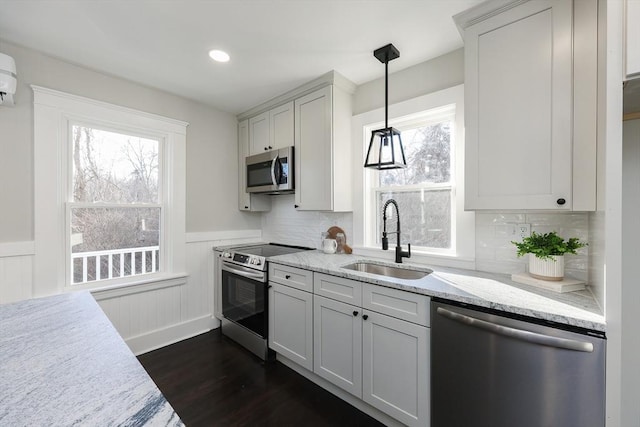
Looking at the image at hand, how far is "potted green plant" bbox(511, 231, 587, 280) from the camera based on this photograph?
1480 millimetres

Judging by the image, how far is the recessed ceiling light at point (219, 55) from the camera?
6.86 feet

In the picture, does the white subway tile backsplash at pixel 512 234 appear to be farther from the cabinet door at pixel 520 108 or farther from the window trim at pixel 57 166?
the window trim at pixel 57 166

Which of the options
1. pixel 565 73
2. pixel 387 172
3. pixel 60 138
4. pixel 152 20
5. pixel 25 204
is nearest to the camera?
pixel 565 73

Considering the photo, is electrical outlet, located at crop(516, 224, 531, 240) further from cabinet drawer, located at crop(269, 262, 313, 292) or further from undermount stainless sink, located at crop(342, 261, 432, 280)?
cabinet drawer, located at crop(269, 262, 313, 292)

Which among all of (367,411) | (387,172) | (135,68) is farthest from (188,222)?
(367,411)

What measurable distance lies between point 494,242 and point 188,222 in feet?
9.47

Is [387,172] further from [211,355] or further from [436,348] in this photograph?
[211,355]

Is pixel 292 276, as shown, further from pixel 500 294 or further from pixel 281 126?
pixel 281 126

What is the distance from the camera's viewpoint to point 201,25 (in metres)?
1.80

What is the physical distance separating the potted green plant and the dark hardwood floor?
1.39 metres

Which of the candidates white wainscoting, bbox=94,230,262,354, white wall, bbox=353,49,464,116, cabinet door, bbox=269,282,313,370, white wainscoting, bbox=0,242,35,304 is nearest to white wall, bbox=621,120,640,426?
white wall, bbox=353,49,464,116

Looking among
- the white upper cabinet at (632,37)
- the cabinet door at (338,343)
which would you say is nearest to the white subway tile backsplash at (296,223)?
the cabinet door at (338,343)

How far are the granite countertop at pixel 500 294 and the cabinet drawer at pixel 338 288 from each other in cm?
5

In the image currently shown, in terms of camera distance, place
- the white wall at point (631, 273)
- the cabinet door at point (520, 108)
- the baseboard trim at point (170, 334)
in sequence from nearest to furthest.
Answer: the white wall at point (631, 273) → the cabinet door at point (520, 108) → the baseboard trim at point (170, 334)
